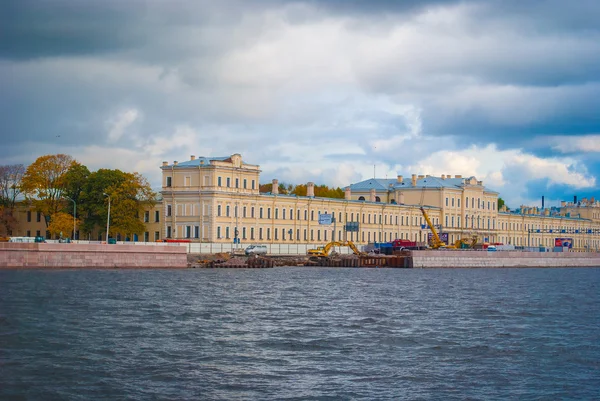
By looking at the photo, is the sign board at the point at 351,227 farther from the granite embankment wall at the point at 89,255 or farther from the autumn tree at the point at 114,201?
the granite embankment wall at the point at 89,255

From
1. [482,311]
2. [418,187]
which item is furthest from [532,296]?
[418,187]

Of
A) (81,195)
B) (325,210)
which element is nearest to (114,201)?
(81,195)

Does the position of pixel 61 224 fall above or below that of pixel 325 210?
below

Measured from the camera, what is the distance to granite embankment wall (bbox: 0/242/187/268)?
65438 mm

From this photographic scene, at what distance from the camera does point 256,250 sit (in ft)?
299

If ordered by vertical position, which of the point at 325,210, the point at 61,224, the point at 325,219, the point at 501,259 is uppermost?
the point at 325,210

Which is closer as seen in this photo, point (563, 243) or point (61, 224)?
Answer: point (61, 224)

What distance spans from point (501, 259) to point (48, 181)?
51.6 meters

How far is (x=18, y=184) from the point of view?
316 ft

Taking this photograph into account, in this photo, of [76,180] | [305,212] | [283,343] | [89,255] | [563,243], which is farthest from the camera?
[563,243]

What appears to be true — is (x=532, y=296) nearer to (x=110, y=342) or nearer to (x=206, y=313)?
(x=206, y=313)

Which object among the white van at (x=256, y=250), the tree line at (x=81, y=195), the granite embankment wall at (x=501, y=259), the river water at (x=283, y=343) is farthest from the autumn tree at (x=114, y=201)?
the river water at (x=283, y=343)

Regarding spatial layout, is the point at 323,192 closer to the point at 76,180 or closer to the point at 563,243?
the point at 563,243

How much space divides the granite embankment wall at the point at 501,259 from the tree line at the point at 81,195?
29.3 metres
